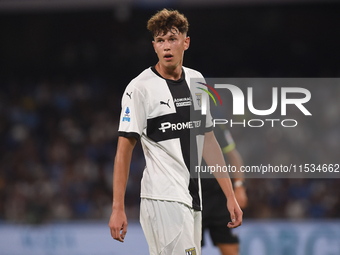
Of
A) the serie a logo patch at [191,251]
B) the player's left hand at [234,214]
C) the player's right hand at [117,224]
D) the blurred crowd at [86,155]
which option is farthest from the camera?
the blurred crowd at [86,155]

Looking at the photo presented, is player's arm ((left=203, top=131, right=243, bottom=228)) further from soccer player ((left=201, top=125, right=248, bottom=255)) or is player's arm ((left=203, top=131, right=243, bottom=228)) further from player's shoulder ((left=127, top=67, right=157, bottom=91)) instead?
soccer player ((left=201, top=125, right=248, bottom=255))

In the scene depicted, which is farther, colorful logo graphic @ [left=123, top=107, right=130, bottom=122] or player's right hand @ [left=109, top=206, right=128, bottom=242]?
colorful logo graphic @ [left=123, top=107, right=130, bottom=122]

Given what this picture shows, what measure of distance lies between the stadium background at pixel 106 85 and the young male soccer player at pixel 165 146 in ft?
13.9

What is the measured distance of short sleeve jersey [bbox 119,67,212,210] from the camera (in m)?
2.37

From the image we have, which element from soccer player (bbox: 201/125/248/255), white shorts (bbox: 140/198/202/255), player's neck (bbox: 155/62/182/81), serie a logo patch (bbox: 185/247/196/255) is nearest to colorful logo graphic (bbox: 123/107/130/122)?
player's neck (bbox: 155/62/182/81)

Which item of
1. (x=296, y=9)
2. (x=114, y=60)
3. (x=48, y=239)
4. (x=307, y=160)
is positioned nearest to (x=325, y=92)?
(x=307, y=160)

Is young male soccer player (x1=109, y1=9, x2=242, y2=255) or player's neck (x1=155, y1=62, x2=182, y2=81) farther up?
player's neck (x1=155, y1=62, x2=182, y2=81)

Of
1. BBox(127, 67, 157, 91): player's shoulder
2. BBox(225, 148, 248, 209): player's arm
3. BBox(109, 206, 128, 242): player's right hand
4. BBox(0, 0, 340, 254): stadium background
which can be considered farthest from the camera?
BBox(0, 0, 340, 254): stadium background

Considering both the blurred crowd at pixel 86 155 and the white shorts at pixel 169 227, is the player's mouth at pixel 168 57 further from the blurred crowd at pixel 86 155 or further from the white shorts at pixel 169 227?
the blurred crowd at pixel 86 155

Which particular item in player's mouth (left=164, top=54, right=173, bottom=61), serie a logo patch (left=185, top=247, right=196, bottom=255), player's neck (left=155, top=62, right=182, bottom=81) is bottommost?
serie a logo patch (left=185, top=247, right=196, bottom=255)

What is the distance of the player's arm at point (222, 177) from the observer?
2.57 metres

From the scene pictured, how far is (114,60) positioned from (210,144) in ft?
22.8

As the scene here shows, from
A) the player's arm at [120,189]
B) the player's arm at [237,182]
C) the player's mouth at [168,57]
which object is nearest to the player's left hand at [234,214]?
the player's arm at [120,189]

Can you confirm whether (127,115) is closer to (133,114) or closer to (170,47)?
(133,114)
